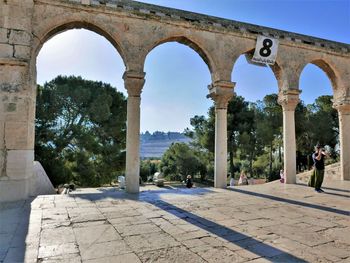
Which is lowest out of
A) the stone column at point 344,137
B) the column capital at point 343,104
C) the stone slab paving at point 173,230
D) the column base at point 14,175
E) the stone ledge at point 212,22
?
the stone slab paving at point 173,230

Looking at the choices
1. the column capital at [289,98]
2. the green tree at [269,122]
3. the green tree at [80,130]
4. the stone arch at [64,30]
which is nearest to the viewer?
the stone arch at [64,30]

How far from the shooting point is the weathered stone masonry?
21.2 feet

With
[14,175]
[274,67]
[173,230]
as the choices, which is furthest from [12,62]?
[274,67]

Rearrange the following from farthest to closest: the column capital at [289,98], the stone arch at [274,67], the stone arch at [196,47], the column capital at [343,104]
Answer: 1. the column capital at [343,104]
2. the column capital at [289,98]
3. the stone arch at [274,67]
4. the stone arch at [196,47]

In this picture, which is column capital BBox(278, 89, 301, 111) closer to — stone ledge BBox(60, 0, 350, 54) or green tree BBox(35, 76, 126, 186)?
stone ledge BBox(60, 0, 350, 54)

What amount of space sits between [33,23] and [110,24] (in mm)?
1840

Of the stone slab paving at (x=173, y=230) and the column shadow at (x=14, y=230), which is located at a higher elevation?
the stone slab paving at (x=173, y=230)

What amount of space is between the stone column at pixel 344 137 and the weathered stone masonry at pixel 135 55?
1.2 inches

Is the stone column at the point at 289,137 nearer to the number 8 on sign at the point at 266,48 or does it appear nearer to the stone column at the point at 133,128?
the number 8 on sign at the point at 266,48

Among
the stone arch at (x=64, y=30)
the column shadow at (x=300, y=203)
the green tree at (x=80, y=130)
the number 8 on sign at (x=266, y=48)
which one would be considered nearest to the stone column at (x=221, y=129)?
the column shadow at (x=300, y=203)

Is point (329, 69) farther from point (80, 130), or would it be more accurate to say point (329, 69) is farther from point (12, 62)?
point (80, 130)

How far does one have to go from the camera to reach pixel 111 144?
18547 mm

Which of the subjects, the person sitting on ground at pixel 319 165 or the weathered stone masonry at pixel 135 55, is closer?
the weathered stone masonry at pixel 135 55

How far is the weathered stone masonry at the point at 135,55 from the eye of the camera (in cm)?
645
